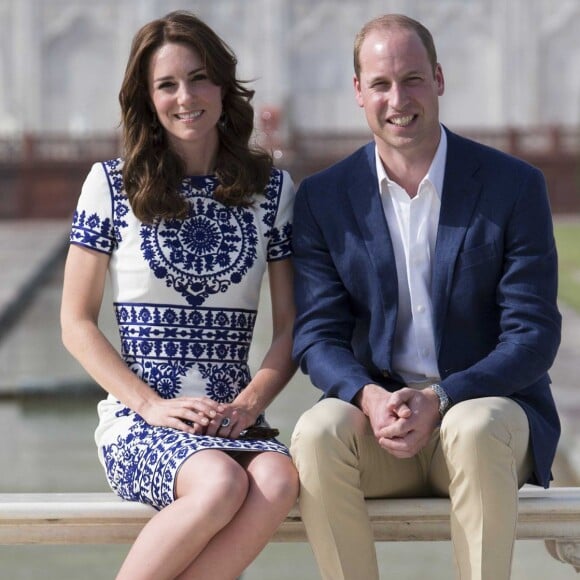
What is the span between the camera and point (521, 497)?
2678mm

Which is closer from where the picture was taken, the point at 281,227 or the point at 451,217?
the point at 451,217

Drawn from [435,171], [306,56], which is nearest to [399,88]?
[435,171]

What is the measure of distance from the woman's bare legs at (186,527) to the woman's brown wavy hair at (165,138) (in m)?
0.64

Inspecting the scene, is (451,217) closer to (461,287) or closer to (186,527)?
(461,287)

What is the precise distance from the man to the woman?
0.10 meters

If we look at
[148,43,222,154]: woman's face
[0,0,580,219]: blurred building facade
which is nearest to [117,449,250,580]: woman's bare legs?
[148,43,222,154]: woman's face

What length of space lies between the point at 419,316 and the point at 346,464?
37cm

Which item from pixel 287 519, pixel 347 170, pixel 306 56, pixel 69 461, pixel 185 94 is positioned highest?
pixel 185 94

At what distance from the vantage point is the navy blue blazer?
2625 mm

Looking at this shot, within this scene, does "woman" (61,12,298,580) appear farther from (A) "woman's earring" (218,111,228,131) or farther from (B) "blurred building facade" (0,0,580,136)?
(B) "blurred building facade" (0,0,580,136)

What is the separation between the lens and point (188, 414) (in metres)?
2.59

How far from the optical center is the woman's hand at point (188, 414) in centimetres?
258

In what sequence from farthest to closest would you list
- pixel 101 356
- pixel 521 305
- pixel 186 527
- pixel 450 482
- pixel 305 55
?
1. pixel 305 55
2. pixel 101 356
3. pixel 521 305
4. pixel 450 482
5. pixel 186 527

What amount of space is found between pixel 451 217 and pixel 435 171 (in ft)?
0.38
